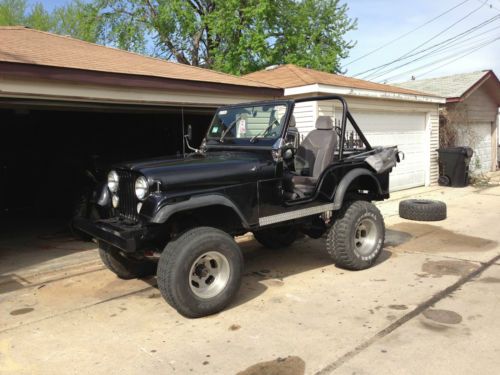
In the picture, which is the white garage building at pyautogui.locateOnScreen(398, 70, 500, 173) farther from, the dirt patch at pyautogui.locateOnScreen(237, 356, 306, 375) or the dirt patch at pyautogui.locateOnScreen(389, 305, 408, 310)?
the dirt patch at pyautogui.locateOnScreen(237, 356, 306, 375)

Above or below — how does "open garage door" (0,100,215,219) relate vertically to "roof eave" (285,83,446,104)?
below

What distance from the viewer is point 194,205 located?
13.4 feet

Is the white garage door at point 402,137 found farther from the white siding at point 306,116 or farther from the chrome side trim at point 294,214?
the chrome side trim at point 294,214

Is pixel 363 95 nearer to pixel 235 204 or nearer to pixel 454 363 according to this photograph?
pixel 235 204

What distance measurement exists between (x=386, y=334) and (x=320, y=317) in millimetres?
634

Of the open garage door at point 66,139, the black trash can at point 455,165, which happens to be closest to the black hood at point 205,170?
the open garage door at point 66,139

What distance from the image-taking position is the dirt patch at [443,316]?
396cm

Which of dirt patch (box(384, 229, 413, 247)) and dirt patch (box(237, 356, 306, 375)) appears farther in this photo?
dirt patch (box(384, 229, 413, 247))

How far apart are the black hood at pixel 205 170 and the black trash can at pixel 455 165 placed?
9.76 meters

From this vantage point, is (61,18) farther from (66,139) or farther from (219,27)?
(66,139)

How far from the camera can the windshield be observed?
5141 millimetres

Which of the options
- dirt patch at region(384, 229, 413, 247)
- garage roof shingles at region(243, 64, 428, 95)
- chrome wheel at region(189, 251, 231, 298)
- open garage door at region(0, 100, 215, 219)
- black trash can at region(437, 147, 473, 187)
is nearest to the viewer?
chrome wheel at region(189, 251, 231, 298)

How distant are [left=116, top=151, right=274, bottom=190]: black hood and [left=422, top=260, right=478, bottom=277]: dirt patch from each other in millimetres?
2331

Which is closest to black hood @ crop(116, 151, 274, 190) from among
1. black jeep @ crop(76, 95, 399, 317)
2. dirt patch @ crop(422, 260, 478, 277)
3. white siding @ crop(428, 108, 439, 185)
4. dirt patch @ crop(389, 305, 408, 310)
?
black jeep @ crop(76, 95, 399, 317)
